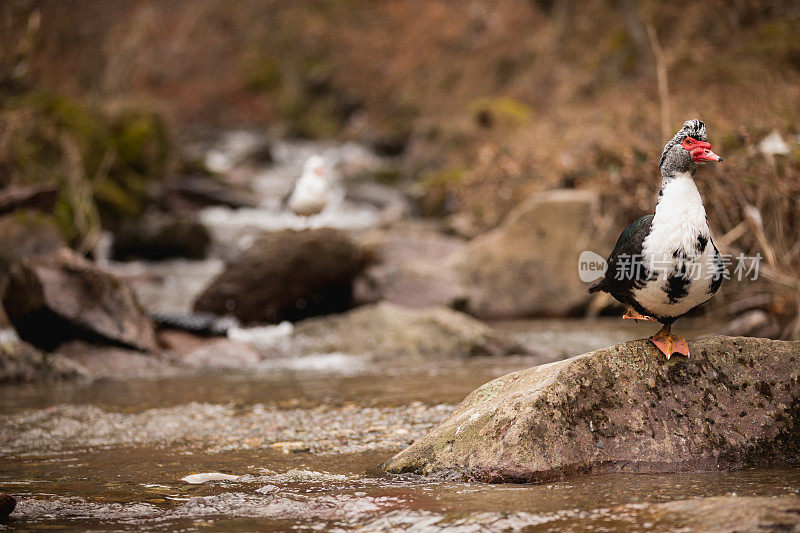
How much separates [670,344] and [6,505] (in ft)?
10.2

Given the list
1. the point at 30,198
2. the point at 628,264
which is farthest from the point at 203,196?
the point at 628,264

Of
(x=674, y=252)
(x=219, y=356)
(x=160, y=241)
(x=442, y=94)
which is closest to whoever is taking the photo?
(x=674, y=252)

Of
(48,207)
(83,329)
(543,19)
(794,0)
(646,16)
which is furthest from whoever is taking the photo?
(543,19)

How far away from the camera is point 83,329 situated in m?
8.58

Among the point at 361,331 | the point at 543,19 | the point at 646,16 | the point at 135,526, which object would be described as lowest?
the point at 135,526

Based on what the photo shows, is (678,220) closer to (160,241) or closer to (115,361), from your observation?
(115,361)

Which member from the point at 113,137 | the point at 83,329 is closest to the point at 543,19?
the point at 113,137

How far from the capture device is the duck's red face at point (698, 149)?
378 cm

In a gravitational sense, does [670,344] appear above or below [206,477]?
above

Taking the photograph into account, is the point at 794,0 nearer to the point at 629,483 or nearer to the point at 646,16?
the point at 646,16

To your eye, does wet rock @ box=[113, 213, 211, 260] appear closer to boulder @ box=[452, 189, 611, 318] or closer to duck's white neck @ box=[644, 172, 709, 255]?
boulder @ box=[452, 189, 611, 318]

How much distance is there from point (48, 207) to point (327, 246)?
4475mm

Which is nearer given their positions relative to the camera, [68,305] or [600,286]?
[600,286]

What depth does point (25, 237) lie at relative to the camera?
1083cm
